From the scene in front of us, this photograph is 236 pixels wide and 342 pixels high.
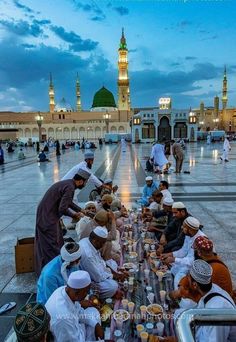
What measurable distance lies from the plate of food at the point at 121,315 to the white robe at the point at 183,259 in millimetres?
665

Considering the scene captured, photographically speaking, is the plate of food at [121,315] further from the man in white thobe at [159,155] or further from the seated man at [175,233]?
the man in white thobe at [159,155]

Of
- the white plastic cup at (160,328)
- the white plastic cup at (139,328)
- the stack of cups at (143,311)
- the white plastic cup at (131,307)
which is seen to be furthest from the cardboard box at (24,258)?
the white plastic cup at (160,328)

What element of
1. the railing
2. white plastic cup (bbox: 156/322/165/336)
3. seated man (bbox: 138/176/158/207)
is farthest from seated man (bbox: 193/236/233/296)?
seated man (bbox: 138/176/158/207)

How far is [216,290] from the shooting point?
2133 millimetres

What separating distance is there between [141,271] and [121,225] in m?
1.45

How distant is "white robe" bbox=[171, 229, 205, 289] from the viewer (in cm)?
312

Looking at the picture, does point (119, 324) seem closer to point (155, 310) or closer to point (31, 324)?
point (155, 310)

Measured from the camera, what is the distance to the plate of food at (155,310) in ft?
8.49

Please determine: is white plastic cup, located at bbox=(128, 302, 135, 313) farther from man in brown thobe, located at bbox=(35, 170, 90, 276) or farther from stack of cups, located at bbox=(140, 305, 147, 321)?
man in brown thobe, located at bbox=(35, 170, 90, 276)

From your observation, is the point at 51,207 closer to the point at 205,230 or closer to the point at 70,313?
the point at 70,313

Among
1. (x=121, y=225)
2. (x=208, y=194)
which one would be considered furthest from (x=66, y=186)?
(x=208, y=194)

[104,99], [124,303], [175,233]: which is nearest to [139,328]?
[124,303]

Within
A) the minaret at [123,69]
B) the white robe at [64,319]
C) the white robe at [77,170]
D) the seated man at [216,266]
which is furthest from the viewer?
the minaret at [123,69]

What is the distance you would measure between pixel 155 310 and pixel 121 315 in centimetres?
31
